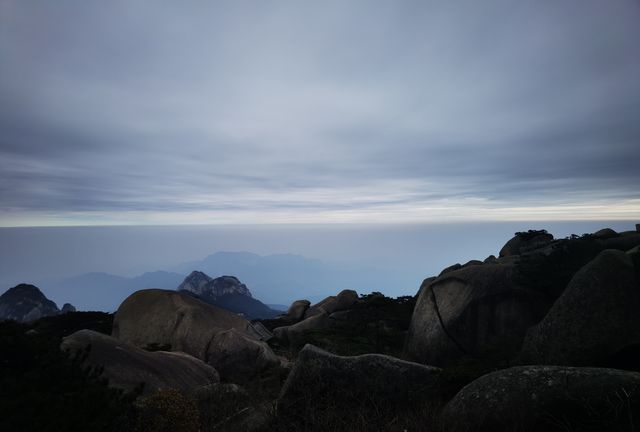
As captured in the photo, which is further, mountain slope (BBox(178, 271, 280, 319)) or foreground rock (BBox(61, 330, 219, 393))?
mountain slope (BBox(178, 271, 280, 319))

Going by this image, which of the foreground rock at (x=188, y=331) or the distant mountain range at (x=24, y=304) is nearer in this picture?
the foreground rock at (x=188, y=331)

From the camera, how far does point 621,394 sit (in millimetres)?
5395

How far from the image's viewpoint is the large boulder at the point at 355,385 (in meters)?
7.24

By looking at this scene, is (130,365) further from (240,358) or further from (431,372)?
(431,372)

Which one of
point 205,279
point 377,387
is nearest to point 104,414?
point 377,387

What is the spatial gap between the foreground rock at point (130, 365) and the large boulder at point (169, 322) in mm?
6744

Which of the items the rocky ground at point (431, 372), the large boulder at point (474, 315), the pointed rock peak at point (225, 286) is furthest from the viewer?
the pointed rock peak at point (225, 286)

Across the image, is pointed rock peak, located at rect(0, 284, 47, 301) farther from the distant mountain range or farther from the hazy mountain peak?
the hazy mountain peak

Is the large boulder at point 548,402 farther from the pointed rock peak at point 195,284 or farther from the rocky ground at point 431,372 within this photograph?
the pointed rock peak at point 195,284

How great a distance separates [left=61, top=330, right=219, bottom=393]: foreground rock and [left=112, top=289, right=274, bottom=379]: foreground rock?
4.39 metres

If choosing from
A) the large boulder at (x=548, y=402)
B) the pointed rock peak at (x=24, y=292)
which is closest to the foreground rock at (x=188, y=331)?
the large boulder at (x=548, y=402)

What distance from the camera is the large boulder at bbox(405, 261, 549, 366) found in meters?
13.1

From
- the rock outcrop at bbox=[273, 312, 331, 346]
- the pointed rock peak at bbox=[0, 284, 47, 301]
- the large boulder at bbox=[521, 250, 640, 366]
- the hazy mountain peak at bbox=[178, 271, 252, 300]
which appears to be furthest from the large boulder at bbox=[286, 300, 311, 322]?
the hazy mountain peak at bbox=[178, 271, 252, 300]

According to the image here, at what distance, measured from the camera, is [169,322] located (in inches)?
820
